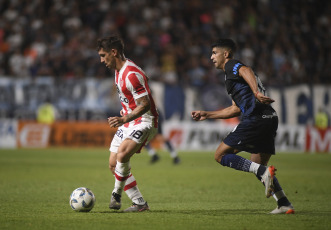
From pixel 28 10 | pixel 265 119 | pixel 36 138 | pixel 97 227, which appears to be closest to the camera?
pixel 97 227

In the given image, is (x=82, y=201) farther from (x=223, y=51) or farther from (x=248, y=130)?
(x=223, y=51)

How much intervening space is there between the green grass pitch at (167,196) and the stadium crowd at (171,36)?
7.32 m

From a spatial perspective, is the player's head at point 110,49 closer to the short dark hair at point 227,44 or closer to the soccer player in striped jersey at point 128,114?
the soccer player in striped jersey at point 128,114

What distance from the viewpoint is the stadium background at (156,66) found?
2400 centimetres

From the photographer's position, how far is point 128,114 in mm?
7285

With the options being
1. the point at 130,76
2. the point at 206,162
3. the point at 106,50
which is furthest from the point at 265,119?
the point at 206,162

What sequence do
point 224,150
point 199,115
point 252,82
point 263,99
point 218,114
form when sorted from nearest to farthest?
1. point 263,99
2. point 252,82
3. point 224,150
4. point 199,115
5. point 218,114

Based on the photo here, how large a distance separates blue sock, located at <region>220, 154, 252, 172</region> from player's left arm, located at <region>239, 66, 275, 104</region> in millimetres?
881

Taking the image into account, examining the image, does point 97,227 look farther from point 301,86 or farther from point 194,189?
point 301,86

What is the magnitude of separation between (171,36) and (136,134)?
18948mm

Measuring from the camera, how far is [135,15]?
87.6 feet

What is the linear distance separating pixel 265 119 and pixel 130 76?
72.4 inches

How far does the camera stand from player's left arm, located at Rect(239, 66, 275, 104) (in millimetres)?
6762

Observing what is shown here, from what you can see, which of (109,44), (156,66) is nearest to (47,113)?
(156,66)
